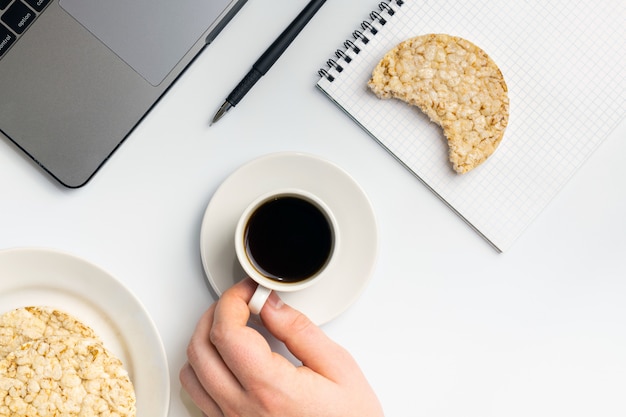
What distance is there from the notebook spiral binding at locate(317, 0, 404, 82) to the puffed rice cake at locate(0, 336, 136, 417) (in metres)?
0.62

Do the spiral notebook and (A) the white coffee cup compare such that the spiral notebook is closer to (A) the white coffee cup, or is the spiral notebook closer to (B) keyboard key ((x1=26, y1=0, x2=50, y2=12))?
(A) the white coffee cup

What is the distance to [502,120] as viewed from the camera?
998 millimetres

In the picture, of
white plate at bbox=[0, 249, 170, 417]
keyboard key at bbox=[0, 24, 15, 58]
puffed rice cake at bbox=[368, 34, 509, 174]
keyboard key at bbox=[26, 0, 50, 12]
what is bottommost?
white plate at bbox=[0, 249, 170, 417]

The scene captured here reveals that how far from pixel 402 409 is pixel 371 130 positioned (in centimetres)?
50

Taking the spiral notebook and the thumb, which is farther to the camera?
the spiral notebook

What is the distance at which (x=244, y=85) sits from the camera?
3.28ft

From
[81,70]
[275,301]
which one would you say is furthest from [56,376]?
[81,70]

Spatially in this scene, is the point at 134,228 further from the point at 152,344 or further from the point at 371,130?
the point at 371,130

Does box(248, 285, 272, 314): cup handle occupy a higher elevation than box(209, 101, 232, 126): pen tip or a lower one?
lower

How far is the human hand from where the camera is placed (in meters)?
0.85

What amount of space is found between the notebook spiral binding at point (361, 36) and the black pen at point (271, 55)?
78 millimetres

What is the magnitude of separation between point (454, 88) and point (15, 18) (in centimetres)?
75

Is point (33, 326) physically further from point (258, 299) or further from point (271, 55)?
point (271, 55)

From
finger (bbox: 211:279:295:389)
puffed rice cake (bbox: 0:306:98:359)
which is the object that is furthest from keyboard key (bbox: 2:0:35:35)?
finger (bbox: 211:279:295:389)
